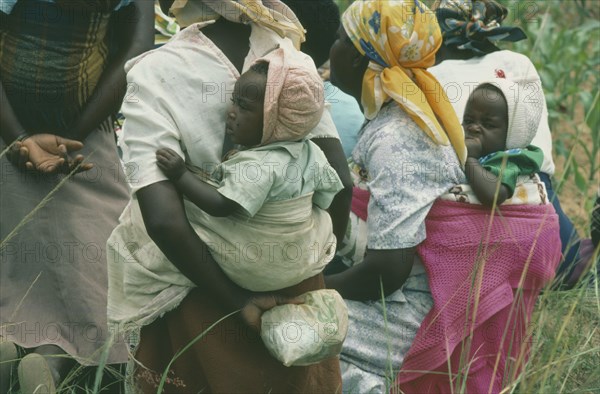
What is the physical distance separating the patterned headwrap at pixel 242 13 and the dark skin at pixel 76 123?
647 mm

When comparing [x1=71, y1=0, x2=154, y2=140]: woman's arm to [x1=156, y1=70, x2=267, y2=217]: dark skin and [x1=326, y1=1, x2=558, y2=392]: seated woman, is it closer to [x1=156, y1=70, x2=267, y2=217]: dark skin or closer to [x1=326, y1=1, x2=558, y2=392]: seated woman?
[x1=326, y1=1, x2=558, y2=392]: seated woman

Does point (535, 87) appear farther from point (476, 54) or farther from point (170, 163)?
point (170, 163)

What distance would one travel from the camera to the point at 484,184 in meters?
3.17

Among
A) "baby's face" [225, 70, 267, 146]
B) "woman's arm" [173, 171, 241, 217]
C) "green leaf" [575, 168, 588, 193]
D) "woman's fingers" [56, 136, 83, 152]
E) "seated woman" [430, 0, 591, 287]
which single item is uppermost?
"baby's face" [225, 70, 267, 146]

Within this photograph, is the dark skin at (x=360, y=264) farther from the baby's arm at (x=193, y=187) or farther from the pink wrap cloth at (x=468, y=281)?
the baby's arm at (x=193, y=187)

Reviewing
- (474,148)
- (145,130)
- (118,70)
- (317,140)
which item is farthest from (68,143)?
(474,148)

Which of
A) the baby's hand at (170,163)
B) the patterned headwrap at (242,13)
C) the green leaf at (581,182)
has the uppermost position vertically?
the patterned headwrap at (242,13)

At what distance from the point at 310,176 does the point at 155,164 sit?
40 cm

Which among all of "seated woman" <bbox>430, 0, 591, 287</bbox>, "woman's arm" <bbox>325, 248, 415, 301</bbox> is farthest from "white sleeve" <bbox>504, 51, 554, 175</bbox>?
"woman's arm" <bbox>325, 248, 415, 301</bbox>

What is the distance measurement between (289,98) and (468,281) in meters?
1.08

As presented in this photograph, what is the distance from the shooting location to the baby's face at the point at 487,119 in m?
3.27

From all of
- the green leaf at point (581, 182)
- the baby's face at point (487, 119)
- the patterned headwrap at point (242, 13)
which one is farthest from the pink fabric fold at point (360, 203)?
the green leaf at point (581, 182)

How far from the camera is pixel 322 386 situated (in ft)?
9.57

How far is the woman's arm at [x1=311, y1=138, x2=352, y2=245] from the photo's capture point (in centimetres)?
284
